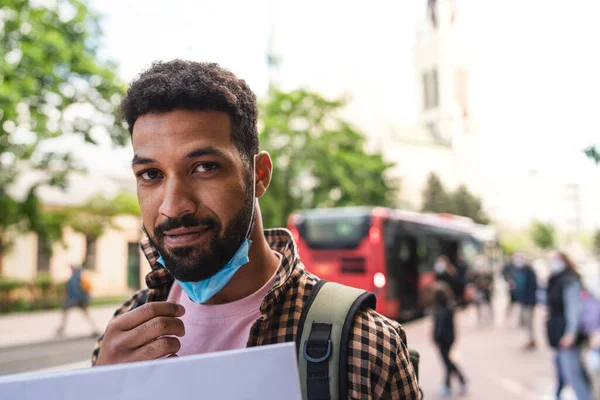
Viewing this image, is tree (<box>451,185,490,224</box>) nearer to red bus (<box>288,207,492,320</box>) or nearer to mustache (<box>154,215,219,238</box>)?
red bus (<box>288,207,492,320</box>)

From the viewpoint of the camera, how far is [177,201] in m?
1.11

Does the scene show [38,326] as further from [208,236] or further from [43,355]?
[208,236]

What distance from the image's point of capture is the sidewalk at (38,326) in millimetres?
12757

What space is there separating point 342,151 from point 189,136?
2087 centimetres

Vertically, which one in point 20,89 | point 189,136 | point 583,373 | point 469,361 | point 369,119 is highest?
point 369,119

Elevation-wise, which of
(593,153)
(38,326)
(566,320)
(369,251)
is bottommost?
(38,326)

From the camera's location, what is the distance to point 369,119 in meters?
38.3

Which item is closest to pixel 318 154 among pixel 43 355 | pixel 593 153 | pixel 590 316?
pixel 43 355

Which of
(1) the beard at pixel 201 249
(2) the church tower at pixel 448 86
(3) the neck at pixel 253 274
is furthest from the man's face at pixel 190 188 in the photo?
(2) the church tower at pixel 448 86

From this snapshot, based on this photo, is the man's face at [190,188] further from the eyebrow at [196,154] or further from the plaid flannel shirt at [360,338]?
the plaid flannel shirt at [360,338]

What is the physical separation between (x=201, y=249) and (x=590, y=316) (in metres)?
4.94

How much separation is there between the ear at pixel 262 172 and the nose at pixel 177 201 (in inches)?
8.5

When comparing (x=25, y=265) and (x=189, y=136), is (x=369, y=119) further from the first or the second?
(x=189, y=136)

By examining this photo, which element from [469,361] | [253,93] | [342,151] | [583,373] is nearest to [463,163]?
[342,151]
